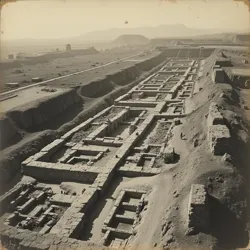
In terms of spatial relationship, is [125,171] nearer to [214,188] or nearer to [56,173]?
[56,173]

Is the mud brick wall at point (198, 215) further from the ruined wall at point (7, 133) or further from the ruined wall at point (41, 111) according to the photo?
the ruined wall at point (41, 111)

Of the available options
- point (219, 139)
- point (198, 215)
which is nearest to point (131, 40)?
point (219, 139)

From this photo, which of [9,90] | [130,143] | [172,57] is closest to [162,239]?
[130,143]

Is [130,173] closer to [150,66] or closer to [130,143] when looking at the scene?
[130,143]

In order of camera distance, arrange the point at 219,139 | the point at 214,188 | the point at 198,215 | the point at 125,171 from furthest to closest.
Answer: the point at 125,171 < the point at 219,139 < the point at 214,188 < the point at 198,215

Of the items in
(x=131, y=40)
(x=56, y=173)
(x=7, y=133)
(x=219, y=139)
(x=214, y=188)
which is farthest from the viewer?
(x=131, y=40)

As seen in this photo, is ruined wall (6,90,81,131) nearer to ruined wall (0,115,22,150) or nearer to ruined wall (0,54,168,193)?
ruined wall (0,115,22,150)

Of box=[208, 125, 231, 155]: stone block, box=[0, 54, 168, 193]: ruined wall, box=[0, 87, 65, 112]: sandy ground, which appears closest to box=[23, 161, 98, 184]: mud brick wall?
box=[0, 54, 168, 193]: ruined wall
